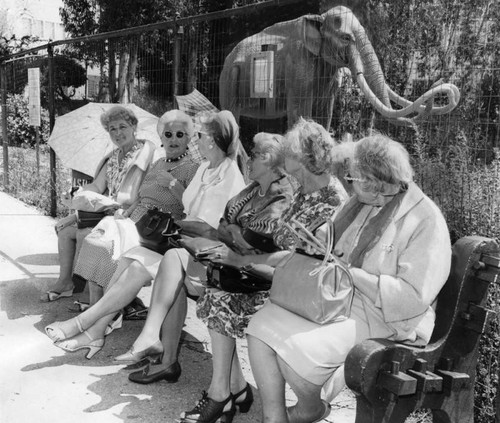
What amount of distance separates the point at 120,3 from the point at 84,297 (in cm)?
1358

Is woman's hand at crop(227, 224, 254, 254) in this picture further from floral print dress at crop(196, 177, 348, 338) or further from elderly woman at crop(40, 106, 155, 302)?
elderly woman at crop(40, 106, 155, 302)

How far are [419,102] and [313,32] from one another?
2.71 m

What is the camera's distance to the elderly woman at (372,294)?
103 inches

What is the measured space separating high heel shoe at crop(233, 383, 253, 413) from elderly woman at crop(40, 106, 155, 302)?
5.88 feet

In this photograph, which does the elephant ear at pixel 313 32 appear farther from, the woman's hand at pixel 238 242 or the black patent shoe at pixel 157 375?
the black patent shoe at pixel 157 375

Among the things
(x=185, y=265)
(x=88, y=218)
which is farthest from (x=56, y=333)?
(x=88, y=218)

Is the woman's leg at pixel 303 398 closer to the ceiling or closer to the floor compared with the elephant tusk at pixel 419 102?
closer to the floor

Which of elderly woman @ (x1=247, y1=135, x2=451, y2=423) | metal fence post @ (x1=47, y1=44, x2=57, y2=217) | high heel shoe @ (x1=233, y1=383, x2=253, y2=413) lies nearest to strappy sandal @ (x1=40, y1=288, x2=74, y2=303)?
high heel shoe @ (x1=233, y1=383, x2=253, y2=413)

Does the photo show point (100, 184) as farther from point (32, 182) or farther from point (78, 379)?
point (32, 182)

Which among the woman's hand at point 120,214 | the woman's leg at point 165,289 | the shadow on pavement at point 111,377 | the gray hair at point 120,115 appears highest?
the gray hair at point 120,115

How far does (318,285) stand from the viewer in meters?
2.71

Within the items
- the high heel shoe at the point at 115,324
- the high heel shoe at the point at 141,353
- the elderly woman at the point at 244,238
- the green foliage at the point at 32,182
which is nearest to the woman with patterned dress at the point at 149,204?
the high heel shoe at the point at 115,324

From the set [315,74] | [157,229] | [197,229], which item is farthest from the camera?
[315,74]

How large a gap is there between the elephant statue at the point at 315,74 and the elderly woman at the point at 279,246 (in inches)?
41.5
